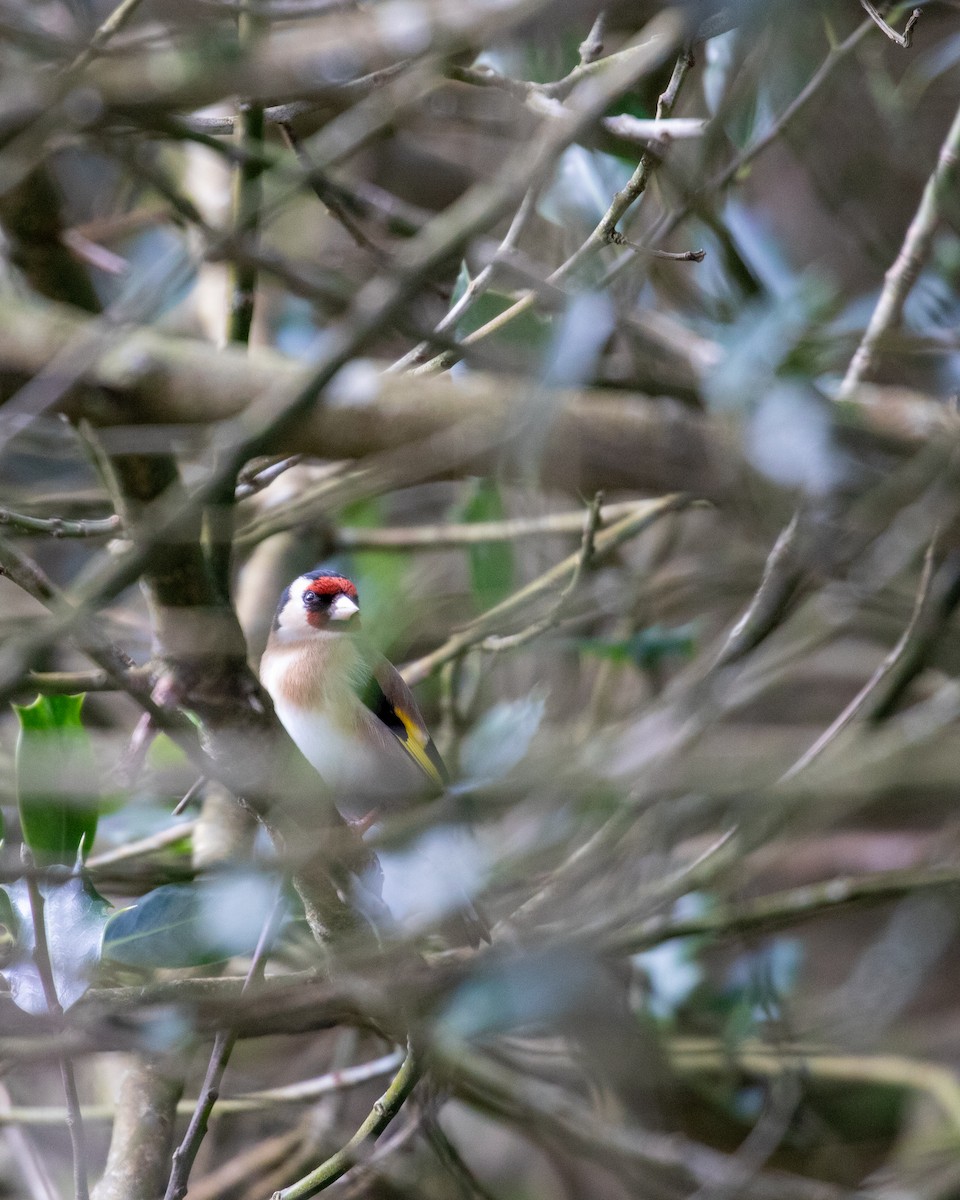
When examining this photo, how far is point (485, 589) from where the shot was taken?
105 inches

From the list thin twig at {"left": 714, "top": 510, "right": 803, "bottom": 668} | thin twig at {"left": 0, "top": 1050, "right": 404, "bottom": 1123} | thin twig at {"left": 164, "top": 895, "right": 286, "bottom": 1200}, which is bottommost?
thin twig at {"left": 0, "top": 1050, "right": 404, "bottom": 1123}

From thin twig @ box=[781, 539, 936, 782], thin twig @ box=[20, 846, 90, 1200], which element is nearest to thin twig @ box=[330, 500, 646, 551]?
thin twig @ box=[781, 539, 936, 782]

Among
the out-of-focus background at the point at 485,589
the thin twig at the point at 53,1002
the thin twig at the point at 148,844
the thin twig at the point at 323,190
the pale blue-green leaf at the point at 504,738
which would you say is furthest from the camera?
the thin twig at the point at 148,844

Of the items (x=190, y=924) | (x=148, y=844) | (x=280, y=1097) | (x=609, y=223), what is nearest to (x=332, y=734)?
(x=148, y=844)

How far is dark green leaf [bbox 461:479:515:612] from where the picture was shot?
2.66 metres

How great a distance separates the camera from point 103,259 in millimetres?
3426

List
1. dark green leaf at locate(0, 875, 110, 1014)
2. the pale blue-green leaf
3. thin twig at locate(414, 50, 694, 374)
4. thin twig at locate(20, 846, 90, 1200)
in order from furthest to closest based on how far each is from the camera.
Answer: the pale blue-green leaf → thin twig at locate(414, 50, 694, 374) → dark green leaf at locate(0, 875, 110, 1014) → thin twig at locate(20, 846, 90, 1200)

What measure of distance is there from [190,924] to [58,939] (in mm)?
270

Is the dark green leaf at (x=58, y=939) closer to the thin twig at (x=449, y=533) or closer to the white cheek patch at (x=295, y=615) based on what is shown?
the thin twig at (x=449, y=533)

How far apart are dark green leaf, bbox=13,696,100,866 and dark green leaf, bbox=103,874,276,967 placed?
0.63 feet

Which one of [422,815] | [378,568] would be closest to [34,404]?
[422,815]

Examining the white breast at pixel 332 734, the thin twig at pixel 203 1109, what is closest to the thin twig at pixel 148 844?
the white breast at pixel 332 734

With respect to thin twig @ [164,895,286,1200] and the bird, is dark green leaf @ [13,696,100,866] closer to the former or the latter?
thin twig @ [164,895,286,1200]

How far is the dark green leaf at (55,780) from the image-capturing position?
1.70 metres
